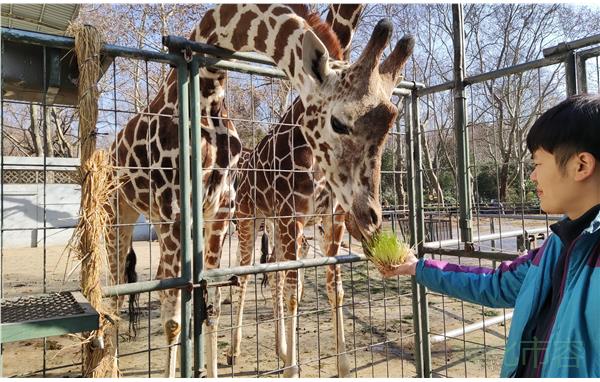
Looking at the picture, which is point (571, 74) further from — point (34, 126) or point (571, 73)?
point (34, 126)

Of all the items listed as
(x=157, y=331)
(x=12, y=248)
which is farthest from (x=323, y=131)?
(x=12, y=248)

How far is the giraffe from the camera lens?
2770 millimetres

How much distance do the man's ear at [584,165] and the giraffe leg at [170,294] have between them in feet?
7.29

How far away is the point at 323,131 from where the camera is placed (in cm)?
287

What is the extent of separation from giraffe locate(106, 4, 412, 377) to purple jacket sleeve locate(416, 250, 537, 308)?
1.92 ft

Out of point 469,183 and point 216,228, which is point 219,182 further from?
point 469,183

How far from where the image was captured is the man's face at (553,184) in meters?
1.40

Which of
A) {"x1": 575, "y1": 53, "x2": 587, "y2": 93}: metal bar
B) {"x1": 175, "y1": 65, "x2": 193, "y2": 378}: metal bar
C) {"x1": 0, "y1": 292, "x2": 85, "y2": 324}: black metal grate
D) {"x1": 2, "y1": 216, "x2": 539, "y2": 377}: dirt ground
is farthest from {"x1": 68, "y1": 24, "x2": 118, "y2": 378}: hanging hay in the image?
{"x1": 575, "y1": 53, "x2": 587, "y2": 93}: metal bar

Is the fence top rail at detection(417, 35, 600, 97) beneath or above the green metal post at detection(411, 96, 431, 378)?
above

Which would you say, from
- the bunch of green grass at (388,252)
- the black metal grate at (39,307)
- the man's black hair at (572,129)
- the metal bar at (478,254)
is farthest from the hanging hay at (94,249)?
the metal bar at (478,254)

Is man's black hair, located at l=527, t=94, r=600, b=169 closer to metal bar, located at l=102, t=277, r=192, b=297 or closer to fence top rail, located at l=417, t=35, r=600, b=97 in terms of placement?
fence top rail, located at l=417, t=35, r=600, b=97

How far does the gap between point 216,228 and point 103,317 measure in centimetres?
173

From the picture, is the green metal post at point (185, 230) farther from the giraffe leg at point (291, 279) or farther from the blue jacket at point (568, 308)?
the giraffe leg at point (291, 279)

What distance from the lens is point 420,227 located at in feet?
11.6
